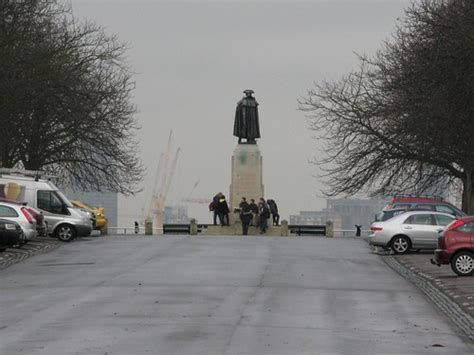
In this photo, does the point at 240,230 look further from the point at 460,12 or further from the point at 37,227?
the point at 460,12

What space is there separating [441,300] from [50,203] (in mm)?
26595

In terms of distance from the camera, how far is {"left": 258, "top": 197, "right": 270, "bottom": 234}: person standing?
65.2 m

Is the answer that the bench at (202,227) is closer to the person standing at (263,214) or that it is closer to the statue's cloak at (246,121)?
the person standing at (263,214)

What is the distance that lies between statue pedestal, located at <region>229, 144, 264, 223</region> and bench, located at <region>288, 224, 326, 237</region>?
4.72 metres

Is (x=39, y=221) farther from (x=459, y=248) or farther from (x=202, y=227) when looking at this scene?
(x=202, y=227)

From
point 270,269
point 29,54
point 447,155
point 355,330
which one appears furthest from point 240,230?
point 355,330

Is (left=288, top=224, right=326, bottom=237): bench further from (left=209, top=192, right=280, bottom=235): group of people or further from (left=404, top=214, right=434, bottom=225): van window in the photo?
(left=404, top=214, right=434, bottom=225): van window

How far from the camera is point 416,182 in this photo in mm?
64625

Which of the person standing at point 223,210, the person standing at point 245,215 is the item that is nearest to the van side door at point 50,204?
the person standing at point 245,215

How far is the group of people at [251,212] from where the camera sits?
6500 centimetres

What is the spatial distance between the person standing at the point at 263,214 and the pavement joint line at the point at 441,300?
85.0ft

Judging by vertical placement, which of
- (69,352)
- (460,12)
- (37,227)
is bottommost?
(69,352)

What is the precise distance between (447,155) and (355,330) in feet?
125

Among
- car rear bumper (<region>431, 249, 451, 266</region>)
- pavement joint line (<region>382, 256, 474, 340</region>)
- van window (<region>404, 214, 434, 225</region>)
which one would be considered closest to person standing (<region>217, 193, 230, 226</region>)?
van window (<region>404, 214, 434, 225</region>)
